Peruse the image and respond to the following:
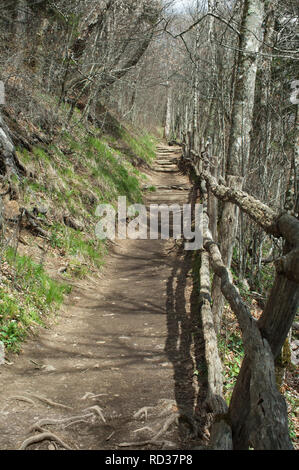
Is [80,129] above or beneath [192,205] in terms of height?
above

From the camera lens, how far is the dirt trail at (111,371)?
2734 millimetres

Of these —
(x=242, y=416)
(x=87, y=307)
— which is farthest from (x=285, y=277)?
(x=87, y=307)

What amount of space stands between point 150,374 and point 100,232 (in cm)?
460

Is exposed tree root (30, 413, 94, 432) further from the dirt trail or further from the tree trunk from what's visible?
the tree trunk

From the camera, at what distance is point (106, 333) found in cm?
469

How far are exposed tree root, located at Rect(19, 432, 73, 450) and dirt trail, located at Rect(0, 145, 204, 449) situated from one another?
1.2 inches

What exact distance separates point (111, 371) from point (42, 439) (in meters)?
1.27

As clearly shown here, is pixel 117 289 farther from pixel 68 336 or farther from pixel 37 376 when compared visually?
pixel 37 376

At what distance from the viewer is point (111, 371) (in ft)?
12.4

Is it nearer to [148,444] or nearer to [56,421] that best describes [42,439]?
[56,421]

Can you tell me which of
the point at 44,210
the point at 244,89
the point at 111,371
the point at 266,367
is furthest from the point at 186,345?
the point at 244,89

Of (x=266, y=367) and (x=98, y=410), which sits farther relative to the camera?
(x=98, y=410)

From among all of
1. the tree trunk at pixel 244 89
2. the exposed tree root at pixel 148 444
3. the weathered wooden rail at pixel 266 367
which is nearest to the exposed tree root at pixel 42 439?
the exposed tree root at pixel 148 444

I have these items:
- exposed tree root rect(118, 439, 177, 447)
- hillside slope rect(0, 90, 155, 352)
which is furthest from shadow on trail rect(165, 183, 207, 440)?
hillside slope rect(0, 90, 155, 352)
